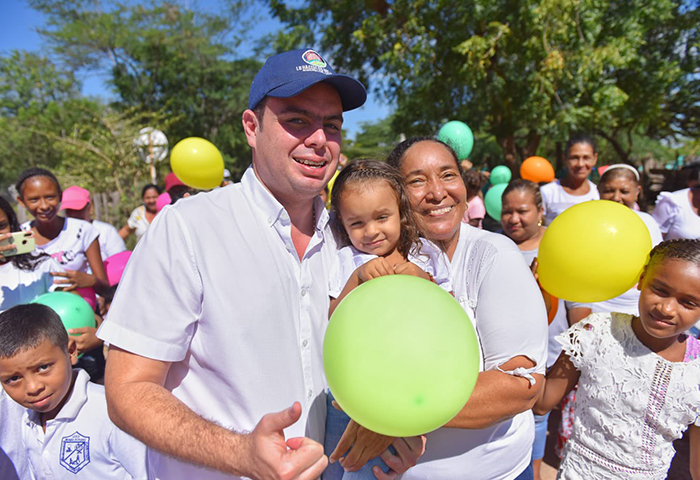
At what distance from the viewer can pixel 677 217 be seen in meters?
4.02

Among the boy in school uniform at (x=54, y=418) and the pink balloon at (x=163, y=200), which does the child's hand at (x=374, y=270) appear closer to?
the boy in school uniform at (x=54, y=418)

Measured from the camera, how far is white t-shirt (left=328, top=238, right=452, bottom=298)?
69.7 inches

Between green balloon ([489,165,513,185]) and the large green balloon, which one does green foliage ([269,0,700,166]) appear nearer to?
green balloon ([489,165,513,185])

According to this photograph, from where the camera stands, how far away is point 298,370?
5.08 ft

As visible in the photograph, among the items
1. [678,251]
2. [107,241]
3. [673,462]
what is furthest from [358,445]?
[107,241]

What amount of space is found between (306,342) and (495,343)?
0.70 meters

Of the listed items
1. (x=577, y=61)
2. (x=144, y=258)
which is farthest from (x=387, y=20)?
(x=144, y=258)

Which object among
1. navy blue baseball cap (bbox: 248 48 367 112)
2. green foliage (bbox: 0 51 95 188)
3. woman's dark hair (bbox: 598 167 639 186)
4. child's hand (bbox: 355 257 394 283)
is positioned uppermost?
green foliage (bbox: 0 51 95 188)

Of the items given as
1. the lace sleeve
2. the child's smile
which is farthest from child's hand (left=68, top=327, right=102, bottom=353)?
the child's smile

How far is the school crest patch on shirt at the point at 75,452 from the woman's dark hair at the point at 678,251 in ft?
9.90

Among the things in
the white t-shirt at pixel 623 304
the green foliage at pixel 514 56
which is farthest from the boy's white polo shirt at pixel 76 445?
the green foliage at pixel 514 56

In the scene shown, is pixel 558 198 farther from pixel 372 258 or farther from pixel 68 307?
pixel 68 307

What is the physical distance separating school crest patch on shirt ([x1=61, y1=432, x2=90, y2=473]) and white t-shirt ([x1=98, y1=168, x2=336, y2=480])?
3.00ft

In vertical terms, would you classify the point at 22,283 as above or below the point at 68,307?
above
